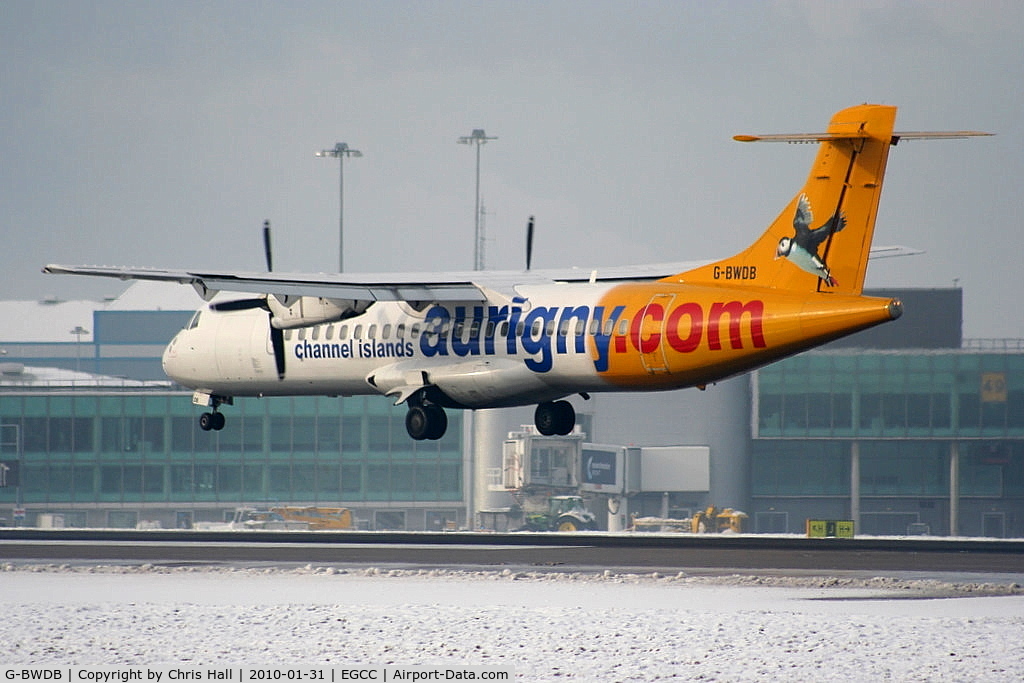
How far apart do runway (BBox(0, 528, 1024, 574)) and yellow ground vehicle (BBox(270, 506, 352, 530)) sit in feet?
133

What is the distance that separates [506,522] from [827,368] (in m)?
25.2

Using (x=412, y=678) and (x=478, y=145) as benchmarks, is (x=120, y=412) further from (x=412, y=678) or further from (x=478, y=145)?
(x=412, y=678)

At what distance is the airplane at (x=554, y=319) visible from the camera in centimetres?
3669

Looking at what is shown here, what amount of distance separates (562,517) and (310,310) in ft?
158

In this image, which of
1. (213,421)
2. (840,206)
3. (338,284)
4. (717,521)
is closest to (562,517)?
(717,521)

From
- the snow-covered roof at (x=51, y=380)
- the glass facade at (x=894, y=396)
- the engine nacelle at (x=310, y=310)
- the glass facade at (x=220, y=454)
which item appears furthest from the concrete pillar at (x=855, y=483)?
the engine nacelle at (x=310, y=310)

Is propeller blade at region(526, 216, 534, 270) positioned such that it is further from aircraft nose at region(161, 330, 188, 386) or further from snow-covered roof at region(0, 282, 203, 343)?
snow-covered roof at region(0, 282, 203, 343)

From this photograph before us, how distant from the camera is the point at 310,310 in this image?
45500 millimetres

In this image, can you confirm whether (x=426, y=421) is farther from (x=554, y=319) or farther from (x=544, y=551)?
(x=554, y=319)

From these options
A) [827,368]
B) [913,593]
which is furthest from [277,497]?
[913,593]

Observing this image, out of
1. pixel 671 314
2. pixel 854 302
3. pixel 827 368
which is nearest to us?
pixel 854 302

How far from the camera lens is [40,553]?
139 ft

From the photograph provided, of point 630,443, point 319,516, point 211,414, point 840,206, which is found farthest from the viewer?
point 630,443

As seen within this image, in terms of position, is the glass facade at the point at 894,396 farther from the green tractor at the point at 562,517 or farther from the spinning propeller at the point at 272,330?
the spinning propeller at the point at 272,330
